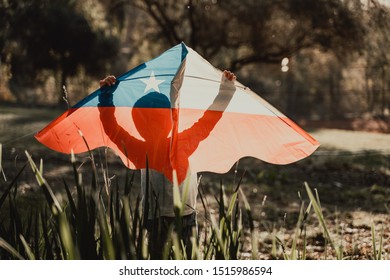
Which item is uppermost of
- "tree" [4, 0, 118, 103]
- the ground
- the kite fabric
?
"tree" [4, 0, 118, 103]

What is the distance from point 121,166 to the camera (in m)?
8.75

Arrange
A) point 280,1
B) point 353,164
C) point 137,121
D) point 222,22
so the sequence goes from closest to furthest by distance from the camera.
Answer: point 137,121 < point 353,164 < point 280,1 < point 222,22

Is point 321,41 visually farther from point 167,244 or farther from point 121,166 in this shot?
point 167,244

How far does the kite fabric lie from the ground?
3.21 ft

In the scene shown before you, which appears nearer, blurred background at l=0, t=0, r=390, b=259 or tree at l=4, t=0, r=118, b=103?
blurred background at l=0, t=0, r=390, b=259

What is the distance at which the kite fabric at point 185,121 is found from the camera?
3.04 metres

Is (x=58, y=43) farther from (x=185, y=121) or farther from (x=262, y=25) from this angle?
(x=185, y=121)

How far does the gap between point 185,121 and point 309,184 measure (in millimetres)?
5187

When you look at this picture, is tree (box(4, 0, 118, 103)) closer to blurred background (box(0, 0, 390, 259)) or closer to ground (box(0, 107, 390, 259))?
blurred background (box(0, 0, 390, 259))

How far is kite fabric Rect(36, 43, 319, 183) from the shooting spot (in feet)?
9.97

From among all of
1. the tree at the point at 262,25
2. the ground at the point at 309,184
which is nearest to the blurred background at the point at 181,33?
the tree at the point at 262,25

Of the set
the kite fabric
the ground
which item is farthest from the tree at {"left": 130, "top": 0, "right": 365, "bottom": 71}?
the kite fabric
